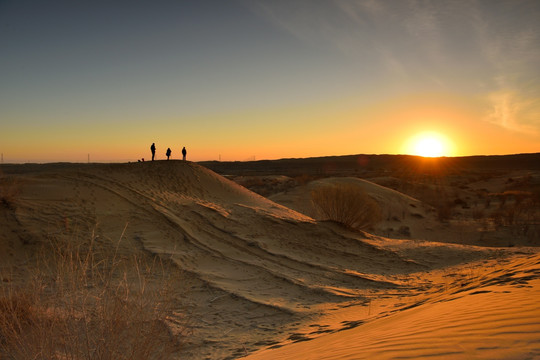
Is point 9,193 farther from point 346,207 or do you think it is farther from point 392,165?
point 392,165

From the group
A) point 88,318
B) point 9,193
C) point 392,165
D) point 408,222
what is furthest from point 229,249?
point 392,165

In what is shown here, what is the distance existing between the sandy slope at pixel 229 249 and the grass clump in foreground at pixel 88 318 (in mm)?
639

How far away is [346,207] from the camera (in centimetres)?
1395

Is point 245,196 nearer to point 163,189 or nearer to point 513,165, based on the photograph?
point 163,189

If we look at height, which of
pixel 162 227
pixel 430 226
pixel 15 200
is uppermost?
pixel 15 200

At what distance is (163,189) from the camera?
1440 cm

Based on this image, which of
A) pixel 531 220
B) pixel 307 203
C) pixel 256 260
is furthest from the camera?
pixel 307 203

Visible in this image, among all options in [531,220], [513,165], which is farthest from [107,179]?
[513,165]

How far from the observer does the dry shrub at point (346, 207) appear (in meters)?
14.0

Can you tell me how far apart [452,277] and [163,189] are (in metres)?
10.5

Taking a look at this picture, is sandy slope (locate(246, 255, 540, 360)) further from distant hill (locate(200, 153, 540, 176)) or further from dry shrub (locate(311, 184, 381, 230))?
distant hill (locate(200, 153, 540, 176))

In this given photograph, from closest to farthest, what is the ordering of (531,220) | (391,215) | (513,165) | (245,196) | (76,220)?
(76,220) < (245,196) < (531,220) < (391,215) < (513,165)

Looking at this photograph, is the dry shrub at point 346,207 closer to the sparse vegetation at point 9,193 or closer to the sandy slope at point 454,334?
the sandy slope at point 454,334

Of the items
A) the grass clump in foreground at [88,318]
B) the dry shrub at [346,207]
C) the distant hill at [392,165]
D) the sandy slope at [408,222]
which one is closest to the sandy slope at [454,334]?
the grass clump in foreground at [88,318]
